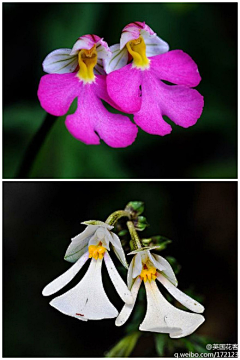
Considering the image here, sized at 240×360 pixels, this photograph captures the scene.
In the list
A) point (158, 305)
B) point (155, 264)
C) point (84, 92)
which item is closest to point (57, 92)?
point (84, 92)

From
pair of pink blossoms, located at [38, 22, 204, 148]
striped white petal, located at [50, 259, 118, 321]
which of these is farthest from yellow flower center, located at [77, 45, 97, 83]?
striped white petal, located at [50, 259, 118, 321]

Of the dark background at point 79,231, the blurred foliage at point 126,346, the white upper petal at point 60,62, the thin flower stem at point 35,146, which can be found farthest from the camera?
the dark background at point 79,231

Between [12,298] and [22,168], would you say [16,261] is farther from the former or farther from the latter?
[22,168]

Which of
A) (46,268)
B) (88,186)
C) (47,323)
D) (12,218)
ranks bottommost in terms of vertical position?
(47,323)

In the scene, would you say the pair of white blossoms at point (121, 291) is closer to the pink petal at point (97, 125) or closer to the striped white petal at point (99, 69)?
the pink petal at point (97, 125)

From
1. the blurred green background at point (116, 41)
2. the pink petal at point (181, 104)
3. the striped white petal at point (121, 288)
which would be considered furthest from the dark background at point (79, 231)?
the striped white petal at point (121, 288)

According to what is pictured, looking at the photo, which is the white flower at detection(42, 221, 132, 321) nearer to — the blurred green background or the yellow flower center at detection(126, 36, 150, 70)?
the yellow flower center at detection(126, 36, 150, 70)

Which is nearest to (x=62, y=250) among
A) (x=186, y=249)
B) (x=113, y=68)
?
(x=186, y=249)
